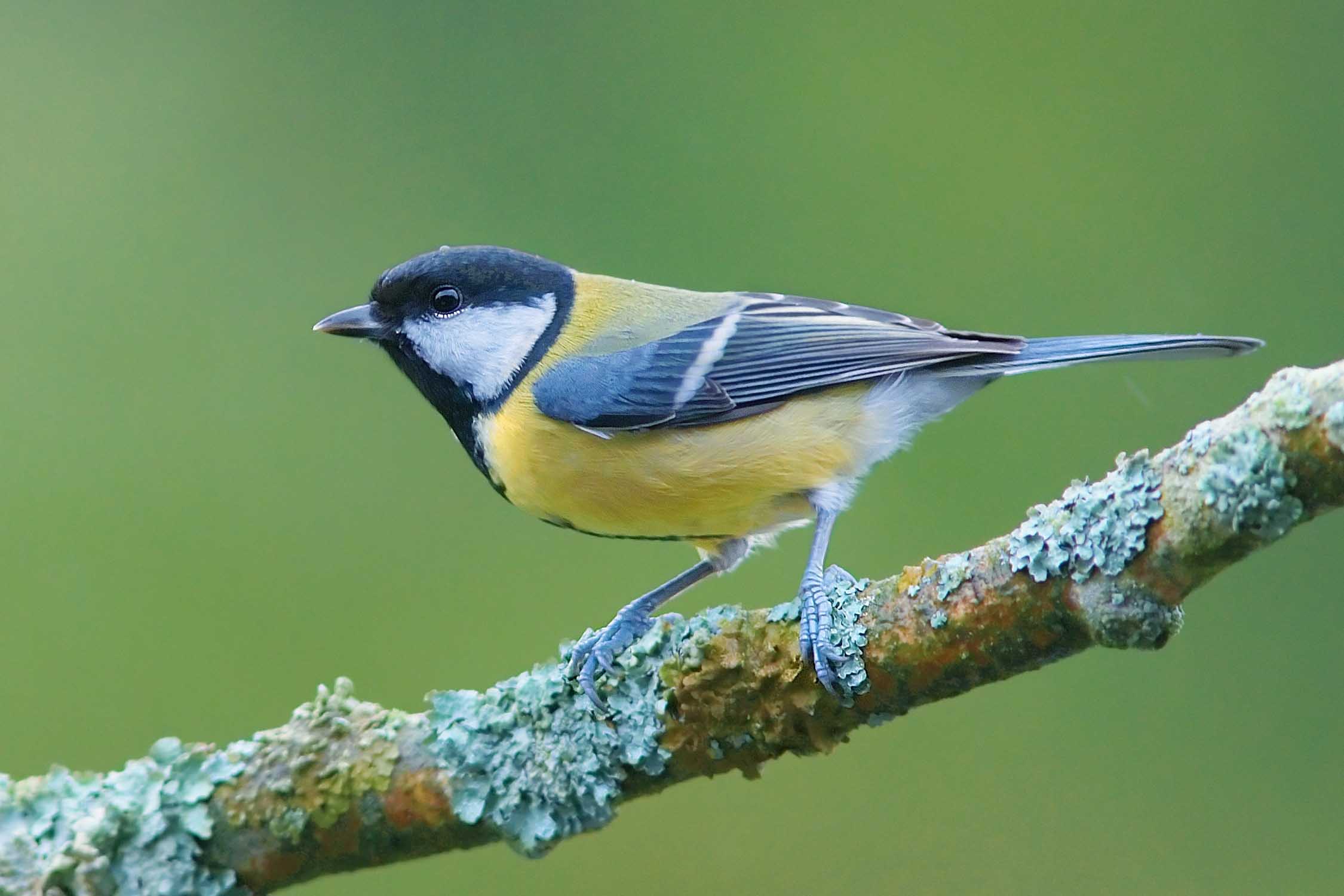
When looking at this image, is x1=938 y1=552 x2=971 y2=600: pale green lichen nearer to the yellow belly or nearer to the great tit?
the great tit

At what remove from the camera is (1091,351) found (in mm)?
1685

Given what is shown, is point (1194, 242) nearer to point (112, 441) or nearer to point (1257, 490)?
point (1257, 490)

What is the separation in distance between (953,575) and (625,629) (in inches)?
22.9

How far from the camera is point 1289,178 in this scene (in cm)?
258

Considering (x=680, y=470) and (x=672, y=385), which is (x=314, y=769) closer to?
(x=680, y=470)

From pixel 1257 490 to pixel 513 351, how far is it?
1150 millimetres

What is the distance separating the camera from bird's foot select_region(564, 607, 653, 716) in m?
1.36

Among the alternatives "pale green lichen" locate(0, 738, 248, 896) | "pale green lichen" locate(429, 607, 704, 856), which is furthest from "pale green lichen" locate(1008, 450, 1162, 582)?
"pale green lichen" locate(0, 738, 248, 896)

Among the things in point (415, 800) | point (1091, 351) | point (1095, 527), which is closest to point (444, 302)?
point (415, 800)

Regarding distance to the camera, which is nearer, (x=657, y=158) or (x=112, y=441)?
(x=112, y=441)

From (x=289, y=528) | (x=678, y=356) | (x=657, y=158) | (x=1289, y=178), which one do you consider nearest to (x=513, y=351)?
(x=678, y=356)

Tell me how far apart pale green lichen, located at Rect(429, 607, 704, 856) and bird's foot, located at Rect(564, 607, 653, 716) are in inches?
0.5

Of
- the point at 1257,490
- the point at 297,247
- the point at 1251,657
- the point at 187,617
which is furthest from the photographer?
the point at 297,247

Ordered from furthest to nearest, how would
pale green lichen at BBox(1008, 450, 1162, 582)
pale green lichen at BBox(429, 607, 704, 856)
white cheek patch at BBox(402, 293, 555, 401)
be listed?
white cheek patch at BBox(402, 293, 555, 401) < pale green lichen at BBox(429, 607, 704, 856) < pale green lichen at BBox(1008, 450, 1162, 582)
